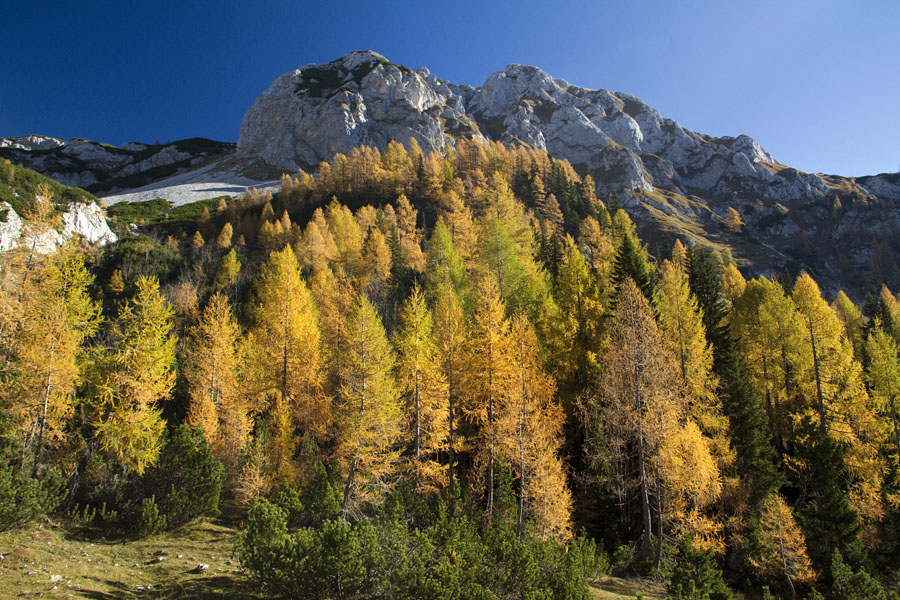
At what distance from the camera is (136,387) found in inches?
607

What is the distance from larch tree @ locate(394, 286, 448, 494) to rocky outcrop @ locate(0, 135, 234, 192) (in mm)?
143380

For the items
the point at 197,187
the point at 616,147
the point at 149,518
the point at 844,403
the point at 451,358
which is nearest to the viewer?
the point at 149,518

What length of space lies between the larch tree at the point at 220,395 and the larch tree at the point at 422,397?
806 centimetres

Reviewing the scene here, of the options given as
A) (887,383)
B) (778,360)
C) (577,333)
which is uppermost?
(577,333)

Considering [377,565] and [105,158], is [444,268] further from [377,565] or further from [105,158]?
[105,158]

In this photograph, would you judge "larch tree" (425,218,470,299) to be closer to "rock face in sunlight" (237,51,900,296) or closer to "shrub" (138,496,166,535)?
"shrub" (138,496,166,535)

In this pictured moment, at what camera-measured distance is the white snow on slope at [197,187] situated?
319 ft

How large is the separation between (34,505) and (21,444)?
3.34 metres

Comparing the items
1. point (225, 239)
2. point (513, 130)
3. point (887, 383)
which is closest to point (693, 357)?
point (887, 383)

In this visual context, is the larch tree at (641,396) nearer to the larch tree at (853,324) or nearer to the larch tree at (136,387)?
the larch tree at (136,387)

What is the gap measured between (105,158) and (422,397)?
195 metres

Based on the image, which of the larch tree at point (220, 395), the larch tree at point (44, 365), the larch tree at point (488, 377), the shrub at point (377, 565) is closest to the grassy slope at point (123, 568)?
the shrub at point (377, 565)

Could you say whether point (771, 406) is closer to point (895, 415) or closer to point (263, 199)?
point (895, 415)

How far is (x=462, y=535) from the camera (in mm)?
10836
